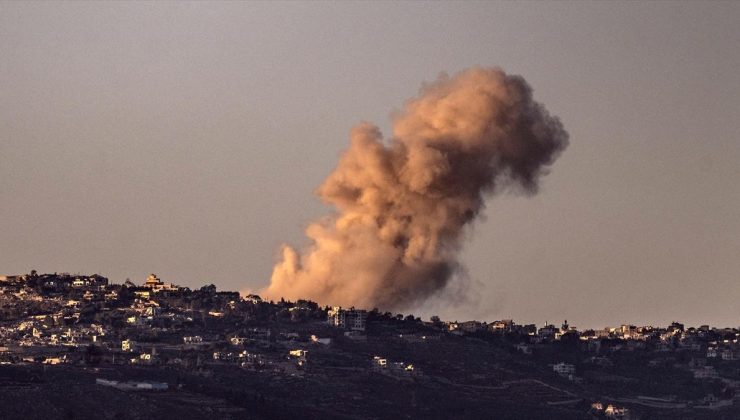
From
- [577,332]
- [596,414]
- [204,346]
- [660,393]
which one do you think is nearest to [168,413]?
[204,346]

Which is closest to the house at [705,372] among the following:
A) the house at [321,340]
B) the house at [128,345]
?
the house at [321,340]

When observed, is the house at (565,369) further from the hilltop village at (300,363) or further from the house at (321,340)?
the house at (321,340)

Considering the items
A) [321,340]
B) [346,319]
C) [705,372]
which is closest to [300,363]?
[321,340]

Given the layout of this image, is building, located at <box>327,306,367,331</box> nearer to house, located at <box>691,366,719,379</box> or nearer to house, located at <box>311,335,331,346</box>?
house, located at <box>311,335,331,346</box>

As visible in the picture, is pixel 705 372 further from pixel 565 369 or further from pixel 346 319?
pixel 346 319

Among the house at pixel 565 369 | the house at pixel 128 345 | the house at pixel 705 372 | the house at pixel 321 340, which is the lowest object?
the house at pixel 128 345

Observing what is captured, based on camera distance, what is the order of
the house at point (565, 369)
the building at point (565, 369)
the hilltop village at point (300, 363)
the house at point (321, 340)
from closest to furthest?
the hilltop village at point (300, 363) < the house at point (321, 340) < the house at point (565, 369) < the building at point (565, 369)

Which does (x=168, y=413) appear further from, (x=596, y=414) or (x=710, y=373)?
(x=710, y=373)

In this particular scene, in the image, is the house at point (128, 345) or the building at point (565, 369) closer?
the house at point (128, 345)

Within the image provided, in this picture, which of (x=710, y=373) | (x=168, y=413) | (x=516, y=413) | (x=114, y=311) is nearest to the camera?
(x=168, y=413)
